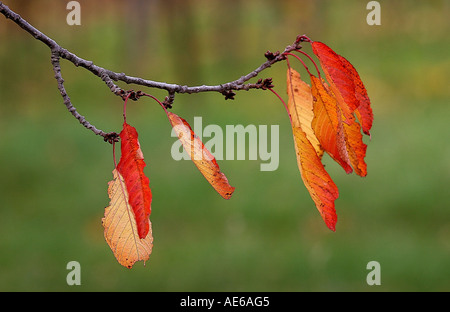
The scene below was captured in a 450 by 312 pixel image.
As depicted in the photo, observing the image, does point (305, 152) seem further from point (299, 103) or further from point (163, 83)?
point (163, 83)

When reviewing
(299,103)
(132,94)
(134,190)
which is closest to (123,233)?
(134,190)

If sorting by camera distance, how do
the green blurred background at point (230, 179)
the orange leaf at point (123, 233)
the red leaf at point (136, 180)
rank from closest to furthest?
the red leaf at point (136, 180) < the orange leaf at point (123, 233) < the green blurred background at point (230, 179)

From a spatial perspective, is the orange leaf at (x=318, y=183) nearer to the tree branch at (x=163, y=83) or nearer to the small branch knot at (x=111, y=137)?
the tree branch at (x=163, y=83)

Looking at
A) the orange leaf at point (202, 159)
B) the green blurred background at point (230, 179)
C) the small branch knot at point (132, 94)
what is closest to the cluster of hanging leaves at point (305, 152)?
the orange leaf at point (202, 159)

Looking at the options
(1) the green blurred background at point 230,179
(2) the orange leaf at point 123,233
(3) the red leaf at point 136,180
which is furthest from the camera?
(1) the green blurred background at point 230,179

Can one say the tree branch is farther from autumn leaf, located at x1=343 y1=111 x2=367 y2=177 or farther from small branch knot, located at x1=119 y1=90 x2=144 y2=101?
autumn leaf, located at x1=343 y1=111 x2=367 y2=177

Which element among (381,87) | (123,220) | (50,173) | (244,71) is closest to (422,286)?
(123,220)

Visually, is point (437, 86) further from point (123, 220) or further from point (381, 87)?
point (123, 220)
